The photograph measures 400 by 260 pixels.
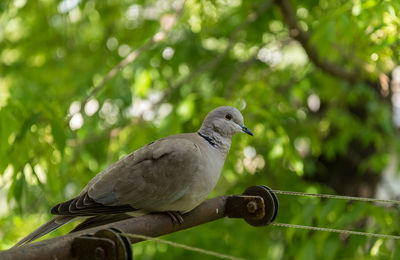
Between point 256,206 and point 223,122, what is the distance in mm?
505

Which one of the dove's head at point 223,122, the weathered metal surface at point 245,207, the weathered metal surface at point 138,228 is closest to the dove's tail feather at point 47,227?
the weathered metal surface at point 138,228

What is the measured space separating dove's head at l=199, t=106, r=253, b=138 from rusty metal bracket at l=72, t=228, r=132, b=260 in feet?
3.72

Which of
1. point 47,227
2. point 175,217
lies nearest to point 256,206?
point 175,217

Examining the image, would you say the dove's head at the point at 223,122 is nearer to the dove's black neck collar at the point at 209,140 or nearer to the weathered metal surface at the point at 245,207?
the dove's black neck collar at the point at 209,140

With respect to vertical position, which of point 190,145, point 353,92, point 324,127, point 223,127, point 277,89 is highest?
point 190,145

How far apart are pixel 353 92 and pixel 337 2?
0.90 m

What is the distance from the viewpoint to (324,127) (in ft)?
14.9

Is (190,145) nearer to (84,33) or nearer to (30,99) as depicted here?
(30,99)

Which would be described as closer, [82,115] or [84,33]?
[82,115]

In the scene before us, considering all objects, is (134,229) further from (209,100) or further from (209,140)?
(209,100)

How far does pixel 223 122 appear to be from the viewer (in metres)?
2.39

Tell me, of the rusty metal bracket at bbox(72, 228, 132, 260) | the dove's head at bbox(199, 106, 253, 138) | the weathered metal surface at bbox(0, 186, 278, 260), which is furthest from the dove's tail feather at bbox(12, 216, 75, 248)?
the dove's head at bbox(199, 106, 253, 138)

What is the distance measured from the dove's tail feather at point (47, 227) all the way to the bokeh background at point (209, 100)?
66 cm

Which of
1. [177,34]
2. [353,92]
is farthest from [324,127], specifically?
[177,34]
